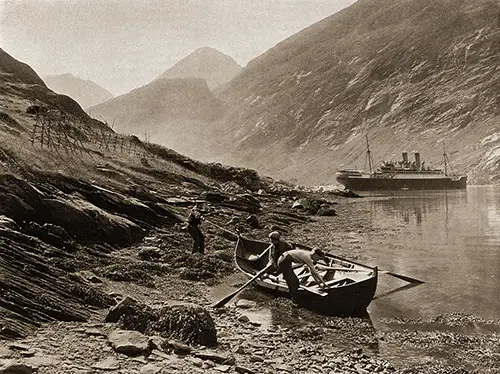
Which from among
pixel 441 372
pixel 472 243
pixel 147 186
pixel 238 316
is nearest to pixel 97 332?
pixel 238 316

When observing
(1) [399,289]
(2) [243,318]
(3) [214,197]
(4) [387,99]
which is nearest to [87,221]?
(2) [243,318]

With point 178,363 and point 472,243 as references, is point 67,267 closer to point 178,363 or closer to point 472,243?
point 178,363

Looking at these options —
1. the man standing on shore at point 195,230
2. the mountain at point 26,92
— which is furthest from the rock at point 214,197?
the mountain at point 26,92

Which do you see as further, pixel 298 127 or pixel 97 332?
pixel 298 127

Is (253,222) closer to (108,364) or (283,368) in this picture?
(283,368)

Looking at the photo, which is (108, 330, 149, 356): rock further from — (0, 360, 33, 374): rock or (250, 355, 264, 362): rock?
(250, 355, 264, 362): rock

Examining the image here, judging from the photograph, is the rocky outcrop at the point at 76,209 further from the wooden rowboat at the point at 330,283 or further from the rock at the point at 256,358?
the rock at the point at 256,358
